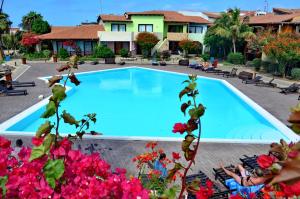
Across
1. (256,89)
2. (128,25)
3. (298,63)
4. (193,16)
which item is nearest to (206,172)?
(256,89)

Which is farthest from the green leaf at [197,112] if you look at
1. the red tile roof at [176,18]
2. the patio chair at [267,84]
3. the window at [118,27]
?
the window at [118,27]

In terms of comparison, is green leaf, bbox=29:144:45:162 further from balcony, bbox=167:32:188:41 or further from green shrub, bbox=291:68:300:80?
balcony, bbox=167:32:188:41

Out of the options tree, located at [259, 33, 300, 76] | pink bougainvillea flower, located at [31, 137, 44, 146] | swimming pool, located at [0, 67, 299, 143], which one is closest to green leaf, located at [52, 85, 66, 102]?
pink bougainvillea flower, located at [31, 137, 44, 146]

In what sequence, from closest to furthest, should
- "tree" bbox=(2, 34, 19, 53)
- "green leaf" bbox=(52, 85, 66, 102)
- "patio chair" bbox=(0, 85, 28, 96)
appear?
1. "green leaf" bbox=(52, 85, 66, 102)
2. "patio chair" bbox=(0, 85, 28, 96)
3. "tree" bbox=(2, 34, 19, 53)

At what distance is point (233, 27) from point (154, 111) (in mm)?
25520

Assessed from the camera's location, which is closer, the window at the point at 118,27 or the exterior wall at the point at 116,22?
the exterior wall at the point at 116,22

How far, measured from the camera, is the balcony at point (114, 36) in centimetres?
4472

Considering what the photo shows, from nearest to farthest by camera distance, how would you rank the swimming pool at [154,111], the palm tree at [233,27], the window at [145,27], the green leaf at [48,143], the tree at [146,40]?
the green leaf at [48,143] < the swimming pool at [154,111] < the palm tree at [233,27] < the tree at [146,40] < the window at [145,27]

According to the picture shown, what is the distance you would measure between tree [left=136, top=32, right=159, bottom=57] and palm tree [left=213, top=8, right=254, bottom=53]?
31.7ft

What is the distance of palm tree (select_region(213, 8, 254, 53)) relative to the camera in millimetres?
39219

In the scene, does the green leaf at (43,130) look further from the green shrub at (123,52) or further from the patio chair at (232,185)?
the green shrub at (123,52)

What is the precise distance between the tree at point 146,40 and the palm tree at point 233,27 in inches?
381

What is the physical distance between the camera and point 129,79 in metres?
30.2

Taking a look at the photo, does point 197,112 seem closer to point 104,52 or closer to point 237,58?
point 237,58
